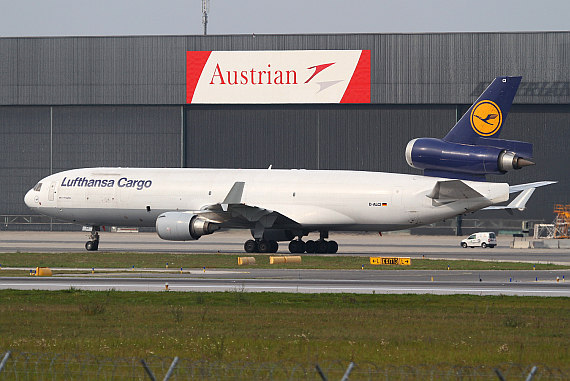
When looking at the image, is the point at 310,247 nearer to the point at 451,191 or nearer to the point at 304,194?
the point at 304,194

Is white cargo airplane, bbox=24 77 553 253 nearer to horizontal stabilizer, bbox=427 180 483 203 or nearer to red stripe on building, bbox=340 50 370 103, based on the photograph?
horizontal stabilizer, bbox=427 180 483 203

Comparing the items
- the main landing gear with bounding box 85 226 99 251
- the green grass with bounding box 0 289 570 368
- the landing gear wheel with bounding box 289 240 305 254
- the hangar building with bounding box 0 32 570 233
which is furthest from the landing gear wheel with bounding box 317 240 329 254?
the hangar building with bounding box 0 32 570 233

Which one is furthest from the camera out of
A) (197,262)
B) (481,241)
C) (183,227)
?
(481,241)

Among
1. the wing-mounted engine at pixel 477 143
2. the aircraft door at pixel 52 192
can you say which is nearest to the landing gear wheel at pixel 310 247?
the wing-mounted engine at pixel 477 143

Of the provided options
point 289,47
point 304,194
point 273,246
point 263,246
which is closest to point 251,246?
point 263,246

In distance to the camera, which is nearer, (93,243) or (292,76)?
(93,243)

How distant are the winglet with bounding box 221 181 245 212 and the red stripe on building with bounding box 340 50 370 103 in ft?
121

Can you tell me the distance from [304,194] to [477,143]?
438 inches

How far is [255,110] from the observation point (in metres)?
91.3

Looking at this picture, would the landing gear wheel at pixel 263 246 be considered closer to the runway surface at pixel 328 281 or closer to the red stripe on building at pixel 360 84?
the runway surface at pixel 328 281

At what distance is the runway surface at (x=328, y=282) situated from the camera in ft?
108

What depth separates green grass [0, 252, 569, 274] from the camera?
45438 millimetres

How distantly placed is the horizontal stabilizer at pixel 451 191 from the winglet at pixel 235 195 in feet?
37.8

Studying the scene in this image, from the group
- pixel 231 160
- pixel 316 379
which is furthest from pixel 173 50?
pixel 316 379
